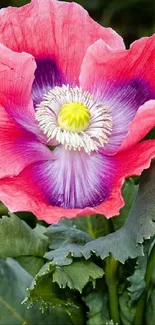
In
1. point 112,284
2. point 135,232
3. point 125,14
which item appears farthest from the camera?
point 125,14

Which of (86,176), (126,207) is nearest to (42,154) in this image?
(86,176)

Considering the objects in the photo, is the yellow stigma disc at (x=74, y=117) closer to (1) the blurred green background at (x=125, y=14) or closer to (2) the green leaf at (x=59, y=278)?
(2) the green leaf at (x=59, y=278)

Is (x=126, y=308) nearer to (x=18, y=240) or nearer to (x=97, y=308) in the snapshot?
(x=97, y=308)

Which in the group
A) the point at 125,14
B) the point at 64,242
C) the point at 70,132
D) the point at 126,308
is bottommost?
the point at 125,14

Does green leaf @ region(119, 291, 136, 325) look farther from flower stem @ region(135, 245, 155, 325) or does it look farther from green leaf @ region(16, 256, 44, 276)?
green leaf @ region(16, 256, 44, 276)

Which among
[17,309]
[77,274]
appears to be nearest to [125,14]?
[17,309]

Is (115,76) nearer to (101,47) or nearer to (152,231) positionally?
(101,47)

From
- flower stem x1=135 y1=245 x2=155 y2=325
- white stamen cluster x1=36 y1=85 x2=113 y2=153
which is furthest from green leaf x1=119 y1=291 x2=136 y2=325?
white stamen cluster x1=36 y1=85 x2=113 y2=153
